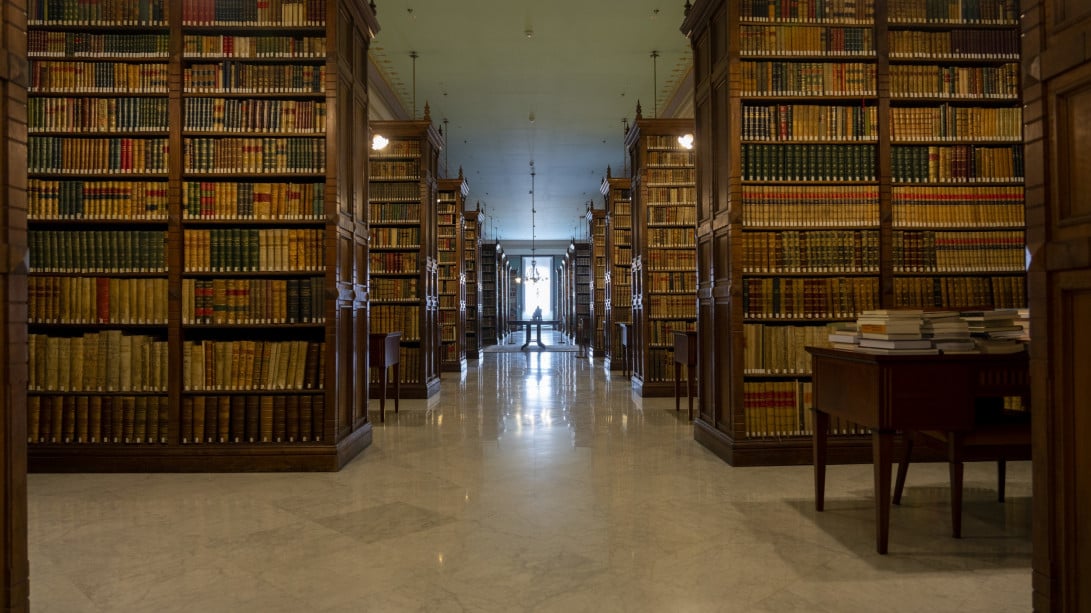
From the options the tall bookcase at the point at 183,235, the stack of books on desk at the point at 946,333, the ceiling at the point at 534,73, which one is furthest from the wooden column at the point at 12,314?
the ceiling at the point at 534,73

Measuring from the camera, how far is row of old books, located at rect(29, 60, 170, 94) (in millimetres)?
4703

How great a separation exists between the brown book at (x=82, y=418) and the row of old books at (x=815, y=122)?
16.0 feet

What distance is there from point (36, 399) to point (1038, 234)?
18.3 ft

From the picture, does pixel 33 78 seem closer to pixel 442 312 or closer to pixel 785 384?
pixel 785 384

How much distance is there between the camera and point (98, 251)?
4.65 metres

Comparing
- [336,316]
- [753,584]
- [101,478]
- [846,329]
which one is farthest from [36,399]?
[846,329]

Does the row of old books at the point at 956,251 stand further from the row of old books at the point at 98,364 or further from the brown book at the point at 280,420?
the row of old books at the point at 98,364

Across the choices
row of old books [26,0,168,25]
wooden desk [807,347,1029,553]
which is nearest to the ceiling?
row of old books [26,0,168,25]

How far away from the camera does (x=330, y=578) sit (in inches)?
105

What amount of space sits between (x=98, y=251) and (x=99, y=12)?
5.31 feet

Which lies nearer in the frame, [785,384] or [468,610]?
[468,610]

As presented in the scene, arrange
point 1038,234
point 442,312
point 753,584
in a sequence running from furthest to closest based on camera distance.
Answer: point 442,312 < point 753,584 < point 1038,234

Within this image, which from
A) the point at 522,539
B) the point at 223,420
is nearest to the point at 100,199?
the point at 223,420

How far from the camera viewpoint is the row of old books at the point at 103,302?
4.64 m
